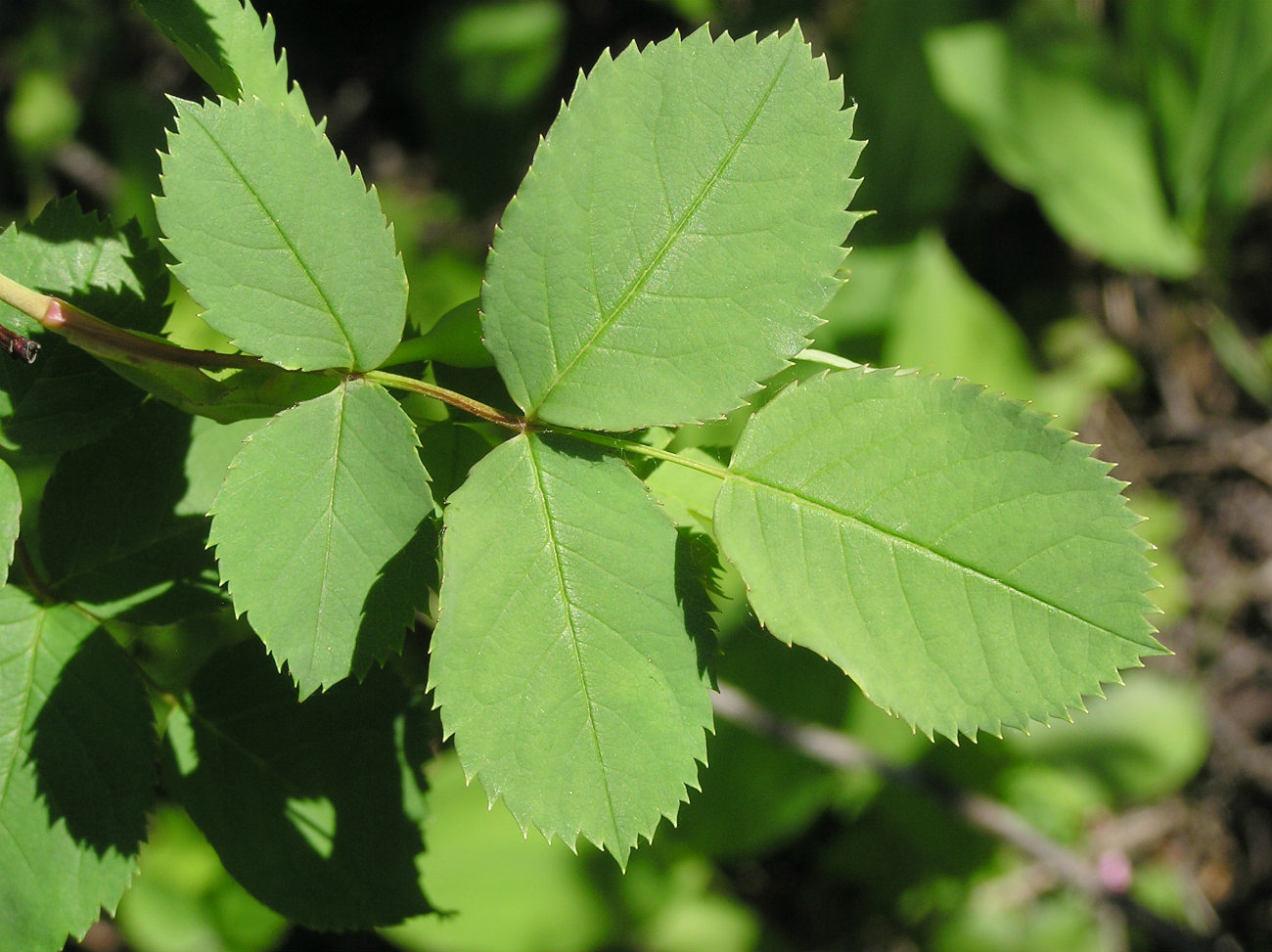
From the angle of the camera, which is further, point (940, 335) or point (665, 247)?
point (940, 335)

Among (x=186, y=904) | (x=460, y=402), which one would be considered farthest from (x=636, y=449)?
(x=186, y=904)

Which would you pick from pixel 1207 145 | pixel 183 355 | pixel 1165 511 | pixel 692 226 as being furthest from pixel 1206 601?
pixel 183 355

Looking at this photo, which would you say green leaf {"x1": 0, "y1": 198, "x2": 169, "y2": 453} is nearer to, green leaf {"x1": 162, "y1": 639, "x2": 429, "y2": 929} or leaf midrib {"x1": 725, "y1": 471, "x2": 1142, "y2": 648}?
green leaf {"x1": 162, "y1": 639, "x2": 429, "y2": 929}

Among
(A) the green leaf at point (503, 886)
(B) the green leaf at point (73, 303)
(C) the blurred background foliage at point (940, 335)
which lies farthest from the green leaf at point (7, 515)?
(A) the green leaf at point (503, 886)

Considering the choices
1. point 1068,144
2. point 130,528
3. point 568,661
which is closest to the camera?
point 568,661

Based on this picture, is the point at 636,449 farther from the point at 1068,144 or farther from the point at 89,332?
the point at 1068,144

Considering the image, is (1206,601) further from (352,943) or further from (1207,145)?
(352,943)

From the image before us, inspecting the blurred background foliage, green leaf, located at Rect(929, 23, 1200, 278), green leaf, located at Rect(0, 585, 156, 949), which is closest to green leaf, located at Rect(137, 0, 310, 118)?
green leaf, located at Rect(0, 585, 156, 949)
